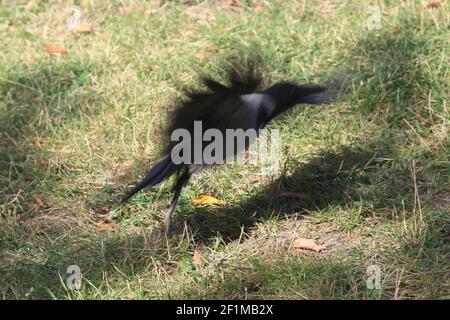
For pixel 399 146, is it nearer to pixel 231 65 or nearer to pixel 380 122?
pixel 380 122

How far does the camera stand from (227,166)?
15.8 feet

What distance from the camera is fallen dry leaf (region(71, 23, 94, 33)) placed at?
6.25 meters

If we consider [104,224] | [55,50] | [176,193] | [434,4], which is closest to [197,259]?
[176,193]

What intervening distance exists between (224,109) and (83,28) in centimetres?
248

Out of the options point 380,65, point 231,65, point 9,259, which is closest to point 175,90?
point 231,65

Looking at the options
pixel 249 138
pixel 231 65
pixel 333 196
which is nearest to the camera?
pixel 249 138

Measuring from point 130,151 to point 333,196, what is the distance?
1275 millimetres

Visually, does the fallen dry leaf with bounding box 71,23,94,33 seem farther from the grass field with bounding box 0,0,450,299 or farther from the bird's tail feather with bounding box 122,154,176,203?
the bird's tail feather with bounding box 122,154,176,203

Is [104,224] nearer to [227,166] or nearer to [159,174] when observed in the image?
[159,174]

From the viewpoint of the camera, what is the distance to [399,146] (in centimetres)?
484

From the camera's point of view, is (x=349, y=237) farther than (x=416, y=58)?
No

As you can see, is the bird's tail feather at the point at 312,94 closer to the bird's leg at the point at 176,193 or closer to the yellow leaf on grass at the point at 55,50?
the bird's leg at the point at 176,193

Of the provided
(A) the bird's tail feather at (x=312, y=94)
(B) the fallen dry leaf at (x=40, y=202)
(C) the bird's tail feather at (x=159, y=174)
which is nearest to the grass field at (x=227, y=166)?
(B) the fallen dry leaf at (x=40, y=202)

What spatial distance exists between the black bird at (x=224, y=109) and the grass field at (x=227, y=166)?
35cm
